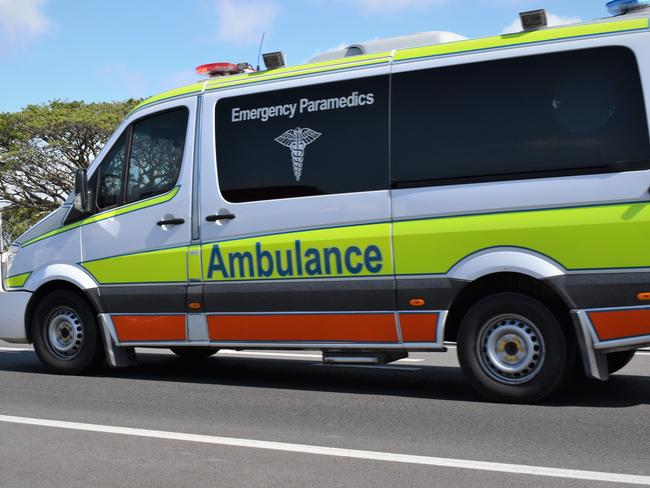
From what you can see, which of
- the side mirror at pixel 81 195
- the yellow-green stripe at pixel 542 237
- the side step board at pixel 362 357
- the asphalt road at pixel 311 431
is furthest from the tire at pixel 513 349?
the side mirror at pixel 81 195

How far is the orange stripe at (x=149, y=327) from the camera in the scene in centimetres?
823

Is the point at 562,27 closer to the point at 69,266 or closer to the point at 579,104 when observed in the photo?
the point at 579,104

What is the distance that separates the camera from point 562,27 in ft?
21.9

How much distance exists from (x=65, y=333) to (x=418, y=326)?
12.3 ft

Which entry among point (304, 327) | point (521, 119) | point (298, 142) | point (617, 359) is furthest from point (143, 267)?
point (617, 359)

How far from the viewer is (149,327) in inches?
A: 330

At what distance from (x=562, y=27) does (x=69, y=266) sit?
196 inches

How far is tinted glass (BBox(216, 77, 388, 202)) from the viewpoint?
7270 mm

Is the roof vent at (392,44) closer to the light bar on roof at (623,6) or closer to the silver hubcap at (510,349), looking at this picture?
the light bar on roof at (623,6)

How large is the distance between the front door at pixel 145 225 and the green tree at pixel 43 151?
30287mm

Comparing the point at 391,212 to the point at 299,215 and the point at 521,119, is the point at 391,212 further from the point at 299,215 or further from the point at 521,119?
the point at 521,119

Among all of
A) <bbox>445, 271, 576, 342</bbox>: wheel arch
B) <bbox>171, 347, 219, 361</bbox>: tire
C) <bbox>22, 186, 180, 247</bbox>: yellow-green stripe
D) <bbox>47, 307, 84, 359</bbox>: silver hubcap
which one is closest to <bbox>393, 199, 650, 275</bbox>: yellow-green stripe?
<bbox>445, 271, 576, 342</bbox>: wheel arch

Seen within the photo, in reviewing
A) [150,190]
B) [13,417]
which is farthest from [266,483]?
[150,190]

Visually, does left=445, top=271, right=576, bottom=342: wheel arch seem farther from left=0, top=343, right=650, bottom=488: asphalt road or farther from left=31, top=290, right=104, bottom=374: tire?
left=31, top=290, right=104, bottom=374: tire
